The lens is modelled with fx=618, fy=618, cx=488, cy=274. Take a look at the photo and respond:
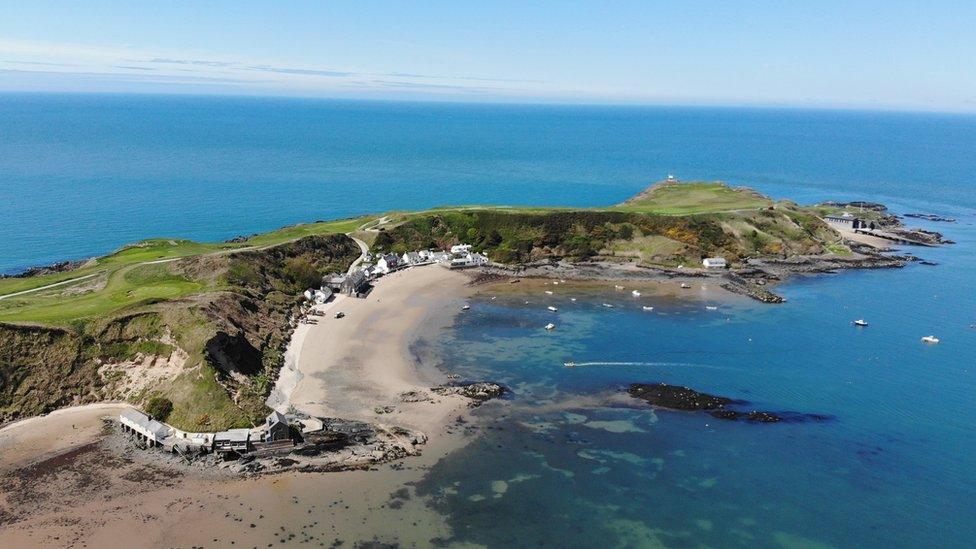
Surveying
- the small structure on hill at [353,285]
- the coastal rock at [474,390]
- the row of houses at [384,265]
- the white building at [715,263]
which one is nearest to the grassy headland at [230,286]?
the row of houses at [384,265]

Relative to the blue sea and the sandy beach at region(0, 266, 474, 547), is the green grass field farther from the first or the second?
the sandy beach at region(0, 266, 474, 547)

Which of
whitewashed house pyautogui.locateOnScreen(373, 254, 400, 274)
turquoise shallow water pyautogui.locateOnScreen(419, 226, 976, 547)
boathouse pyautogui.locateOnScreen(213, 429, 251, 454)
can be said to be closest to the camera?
turquoise shallow water pyautogui.locateOnScreen(419, 226, 976, 547)

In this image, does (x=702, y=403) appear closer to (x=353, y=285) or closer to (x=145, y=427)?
(x=145, y=427)

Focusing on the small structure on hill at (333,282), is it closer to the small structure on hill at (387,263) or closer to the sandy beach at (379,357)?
the sandy beach at (379,357)

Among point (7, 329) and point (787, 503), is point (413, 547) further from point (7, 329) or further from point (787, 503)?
point (7, 329)

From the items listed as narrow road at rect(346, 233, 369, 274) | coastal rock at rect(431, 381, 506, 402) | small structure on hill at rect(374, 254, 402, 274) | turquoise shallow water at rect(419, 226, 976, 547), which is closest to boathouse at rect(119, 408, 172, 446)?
turquoise shallow water at rect(419, 226, 976, 547)

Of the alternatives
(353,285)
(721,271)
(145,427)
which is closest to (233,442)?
(145,427)

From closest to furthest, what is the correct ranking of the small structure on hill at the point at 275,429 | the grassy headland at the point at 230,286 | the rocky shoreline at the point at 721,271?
1. the small structure on hill at the point at 275,429
2. the grassy headland at the point at 230,286
3. the rocky shoreline at the point at 721,271
